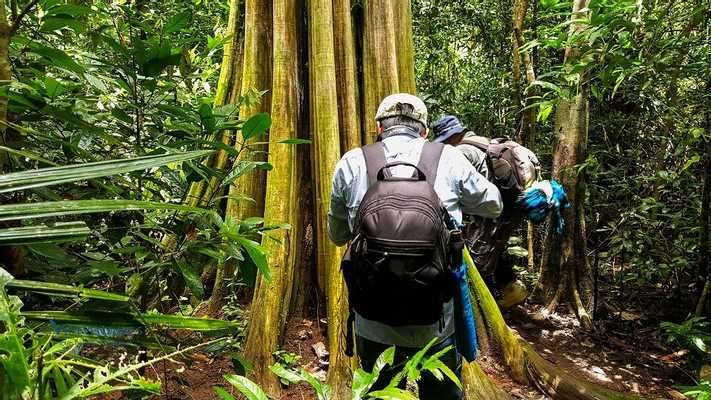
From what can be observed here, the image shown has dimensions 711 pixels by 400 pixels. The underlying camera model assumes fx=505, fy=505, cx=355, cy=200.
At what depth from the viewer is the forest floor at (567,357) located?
2.92 metres

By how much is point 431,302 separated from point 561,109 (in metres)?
3.49

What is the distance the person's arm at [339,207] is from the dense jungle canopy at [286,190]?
1.29 ft

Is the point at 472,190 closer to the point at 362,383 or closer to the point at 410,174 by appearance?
the point at 410,174

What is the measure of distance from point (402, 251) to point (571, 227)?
3442 millimetres

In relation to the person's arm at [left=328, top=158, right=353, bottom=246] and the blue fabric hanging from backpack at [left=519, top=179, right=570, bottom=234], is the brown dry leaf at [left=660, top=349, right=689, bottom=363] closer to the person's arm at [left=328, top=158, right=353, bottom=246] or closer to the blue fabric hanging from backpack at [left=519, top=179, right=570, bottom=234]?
the blue fabric hanging from backpack at [left=519, top=179, right=570, bottom=234]

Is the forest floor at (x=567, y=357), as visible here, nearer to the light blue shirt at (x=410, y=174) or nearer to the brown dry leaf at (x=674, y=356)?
the brown dry leaf at (x=674, y=356)

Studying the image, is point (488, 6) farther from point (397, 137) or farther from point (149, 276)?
point (149, 276)

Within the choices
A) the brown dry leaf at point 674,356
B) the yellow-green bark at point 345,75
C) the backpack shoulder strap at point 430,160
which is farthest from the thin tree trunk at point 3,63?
the brown dry leaf at point 674,356

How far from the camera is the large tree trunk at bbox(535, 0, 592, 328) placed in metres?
4.62

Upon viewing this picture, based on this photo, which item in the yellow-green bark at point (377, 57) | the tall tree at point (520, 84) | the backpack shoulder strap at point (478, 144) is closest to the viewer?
the yellow-green bark at point (377, 57)

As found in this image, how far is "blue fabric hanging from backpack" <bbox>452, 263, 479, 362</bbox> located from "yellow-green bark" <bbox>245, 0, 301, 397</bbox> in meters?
1.10

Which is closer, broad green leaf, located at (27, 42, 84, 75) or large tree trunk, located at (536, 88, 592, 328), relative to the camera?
broad green leaf, located at (27, 42, 84, 75)

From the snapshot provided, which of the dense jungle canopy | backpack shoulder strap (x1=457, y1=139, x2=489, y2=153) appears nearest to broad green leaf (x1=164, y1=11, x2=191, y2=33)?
the dense jungle canopy

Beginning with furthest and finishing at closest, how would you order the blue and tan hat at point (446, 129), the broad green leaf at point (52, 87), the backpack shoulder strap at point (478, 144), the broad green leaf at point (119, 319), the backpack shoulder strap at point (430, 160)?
the backpack shoulder strap at point (478, 144)
the blue and tan hat at point (446, 129)
the backpack shoulder strap at point (430, 160)
the broad green leaf at point (52, 87)
the broad green leaf at point (119, 319)
